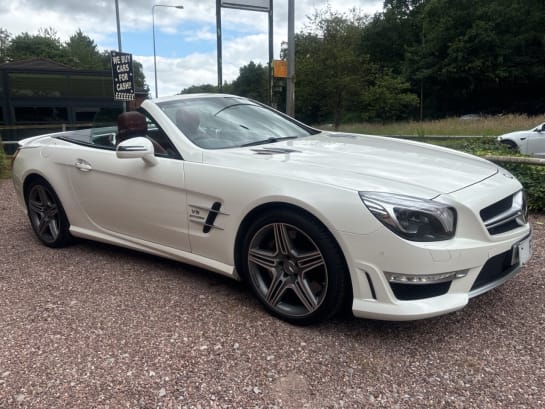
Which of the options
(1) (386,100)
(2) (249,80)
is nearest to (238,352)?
(1) (386,100)

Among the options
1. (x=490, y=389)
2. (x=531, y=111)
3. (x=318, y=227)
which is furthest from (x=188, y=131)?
(x=531, y=111)

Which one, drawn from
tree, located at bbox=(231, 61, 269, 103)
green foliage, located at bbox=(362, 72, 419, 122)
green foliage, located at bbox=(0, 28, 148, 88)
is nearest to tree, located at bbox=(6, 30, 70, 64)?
green foliage, located at bbox=(0, 28, 148, 88)

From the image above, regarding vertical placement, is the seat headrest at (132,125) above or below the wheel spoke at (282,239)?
above

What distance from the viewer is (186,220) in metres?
3.13

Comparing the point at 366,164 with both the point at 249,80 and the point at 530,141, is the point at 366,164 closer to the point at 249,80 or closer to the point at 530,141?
the point at 530,141

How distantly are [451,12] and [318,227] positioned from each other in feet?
144

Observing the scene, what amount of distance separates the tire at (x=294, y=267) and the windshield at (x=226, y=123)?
0.86m

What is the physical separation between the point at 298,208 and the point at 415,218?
0.63 m

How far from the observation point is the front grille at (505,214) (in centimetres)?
248

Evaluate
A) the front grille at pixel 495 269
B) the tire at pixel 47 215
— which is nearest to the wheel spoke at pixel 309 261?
the front grille at pixel 495 269

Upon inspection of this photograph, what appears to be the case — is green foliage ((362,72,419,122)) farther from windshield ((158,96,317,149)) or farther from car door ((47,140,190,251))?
car door ((47,140,190,251))

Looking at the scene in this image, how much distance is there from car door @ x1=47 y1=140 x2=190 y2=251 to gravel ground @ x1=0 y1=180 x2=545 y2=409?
414mm

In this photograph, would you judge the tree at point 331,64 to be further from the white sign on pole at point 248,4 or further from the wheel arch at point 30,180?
the wheel arch at point 30,180

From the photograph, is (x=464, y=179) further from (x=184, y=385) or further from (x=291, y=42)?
(x=291, y=42)
